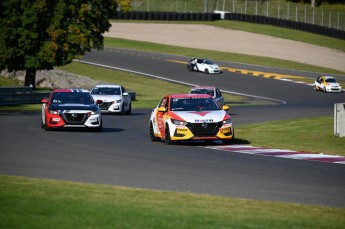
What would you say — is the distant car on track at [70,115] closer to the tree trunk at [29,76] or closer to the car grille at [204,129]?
the car grille at [204,129]

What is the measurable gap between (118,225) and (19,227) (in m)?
1.06

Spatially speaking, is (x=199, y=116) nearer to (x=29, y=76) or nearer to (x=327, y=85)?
(x=29, y=76)

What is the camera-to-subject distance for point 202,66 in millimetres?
73750

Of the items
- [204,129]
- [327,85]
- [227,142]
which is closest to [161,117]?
[204,129]

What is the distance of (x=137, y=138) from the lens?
86.1ft

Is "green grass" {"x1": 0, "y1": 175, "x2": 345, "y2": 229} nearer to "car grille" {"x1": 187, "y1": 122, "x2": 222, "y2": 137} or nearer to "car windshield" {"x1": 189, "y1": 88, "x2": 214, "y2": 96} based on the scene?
"car grille" {"x1": 187, "y1": 122, "x2": 222, "y2": 137}

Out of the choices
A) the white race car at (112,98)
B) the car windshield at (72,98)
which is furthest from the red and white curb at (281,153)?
the white race car at (112,98)

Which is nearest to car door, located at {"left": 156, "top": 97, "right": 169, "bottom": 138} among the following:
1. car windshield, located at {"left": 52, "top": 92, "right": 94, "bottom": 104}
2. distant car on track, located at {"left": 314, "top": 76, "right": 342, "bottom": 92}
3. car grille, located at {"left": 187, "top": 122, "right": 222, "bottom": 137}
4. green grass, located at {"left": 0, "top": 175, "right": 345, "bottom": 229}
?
car grille, located at {"left": 187, "top": 122, "right": 222, "bottom": 137}

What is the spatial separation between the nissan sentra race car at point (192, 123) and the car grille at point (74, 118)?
390 centimetres

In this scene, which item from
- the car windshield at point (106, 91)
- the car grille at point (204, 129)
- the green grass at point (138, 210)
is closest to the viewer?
the green grass at point (138, 210)

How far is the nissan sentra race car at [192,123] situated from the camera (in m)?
23.6

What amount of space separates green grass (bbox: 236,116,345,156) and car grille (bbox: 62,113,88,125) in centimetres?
464

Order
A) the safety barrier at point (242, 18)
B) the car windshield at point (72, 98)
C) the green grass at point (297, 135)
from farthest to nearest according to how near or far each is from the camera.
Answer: the safety barrier at point (242, 18) < the car windshield at point (72, 98) < the green grass at point (297, 135)

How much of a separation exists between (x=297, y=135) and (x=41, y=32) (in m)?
27.9
